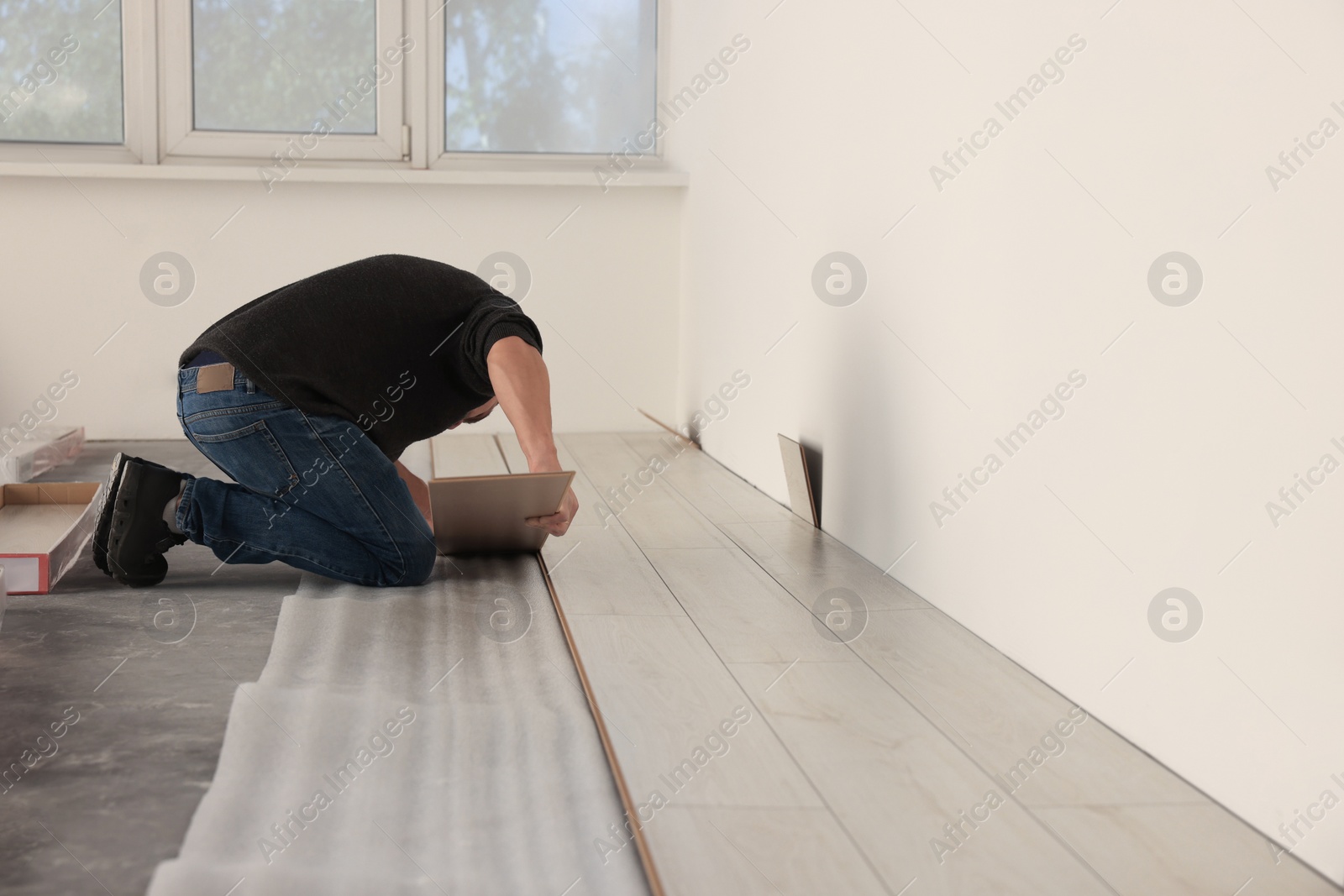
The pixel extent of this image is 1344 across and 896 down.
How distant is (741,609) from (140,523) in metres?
1.06

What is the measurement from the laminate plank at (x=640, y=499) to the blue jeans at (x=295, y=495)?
619 mm

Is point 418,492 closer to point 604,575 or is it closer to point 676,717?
point 604,575

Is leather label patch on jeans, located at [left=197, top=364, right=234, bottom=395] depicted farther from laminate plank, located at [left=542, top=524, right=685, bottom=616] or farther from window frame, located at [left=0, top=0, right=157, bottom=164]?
window frame, located at [left=0, top=0, right=157, bottom=164]

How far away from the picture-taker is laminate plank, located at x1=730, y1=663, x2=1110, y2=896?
3.51 feet

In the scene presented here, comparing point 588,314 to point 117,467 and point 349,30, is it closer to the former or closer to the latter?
point 349,30

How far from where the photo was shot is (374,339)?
187 cm

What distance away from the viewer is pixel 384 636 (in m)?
1.73

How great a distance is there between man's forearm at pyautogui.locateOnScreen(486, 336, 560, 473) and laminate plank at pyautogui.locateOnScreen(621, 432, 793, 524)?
0.82 meters

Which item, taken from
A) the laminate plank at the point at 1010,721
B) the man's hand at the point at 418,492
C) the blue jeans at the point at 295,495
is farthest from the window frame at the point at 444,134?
the laminate plank at the point at 1010,721

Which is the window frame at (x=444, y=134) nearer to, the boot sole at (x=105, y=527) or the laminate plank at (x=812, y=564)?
the laminate plank at (x=812, y=564)

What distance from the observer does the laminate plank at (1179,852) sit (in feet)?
3.48

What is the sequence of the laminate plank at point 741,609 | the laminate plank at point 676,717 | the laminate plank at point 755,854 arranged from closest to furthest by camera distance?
the laminate plank at point 755,854
the laminate plank at point 676,717
the laminate plank at point 741,609

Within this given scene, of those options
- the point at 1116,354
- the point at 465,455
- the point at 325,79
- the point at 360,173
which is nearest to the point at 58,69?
the point at 325,79

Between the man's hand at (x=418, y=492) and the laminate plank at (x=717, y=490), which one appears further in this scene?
the laminate plank at (x=717, y=490)
